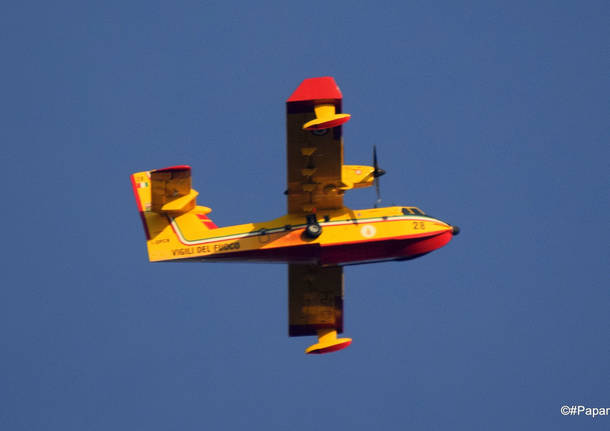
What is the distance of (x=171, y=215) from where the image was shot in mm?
34562

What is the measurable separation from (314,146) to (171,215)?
6.23 meters

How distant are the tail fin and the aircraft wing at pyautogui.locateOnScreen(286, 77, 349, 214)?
3.66 meters

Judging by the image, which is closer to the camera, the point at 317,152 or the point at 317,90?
the point at 317,90

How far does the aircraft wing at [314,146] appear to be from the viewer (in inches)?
1241

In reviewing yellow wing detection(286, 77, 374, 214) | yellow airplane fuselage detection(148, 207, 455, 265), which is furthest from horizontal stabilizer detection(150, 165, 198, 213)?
yellow wing detection(286, 77, 374, 214)

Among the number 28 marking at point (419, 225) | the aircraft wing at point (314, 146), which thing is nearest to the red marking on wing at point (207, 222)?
the aircraft wing at point (314, 146)

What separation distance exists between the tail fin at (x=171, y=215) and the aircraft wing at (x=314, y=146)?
12.0 feet

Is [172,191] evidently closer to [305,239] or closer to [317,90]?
[305,239]

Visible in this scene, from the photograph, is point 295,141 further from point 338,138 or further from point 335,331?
point 335,331

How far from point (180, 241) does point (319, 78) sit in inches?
318

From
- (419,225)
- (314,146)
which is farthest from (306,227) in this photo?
(419,225)

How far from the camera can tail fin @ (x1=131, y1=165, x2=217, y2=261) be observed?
3397 cm

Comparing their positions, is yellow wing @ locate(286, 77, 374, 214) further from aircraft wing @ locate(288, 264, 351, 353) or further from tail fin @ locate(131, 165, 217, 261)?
aircraft wing @ locate(288, 264, 351, 353)

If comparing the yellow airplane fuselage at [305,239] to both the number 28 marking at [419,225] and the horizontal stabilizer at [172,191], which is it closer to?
the number 28 marking at [419,225]
